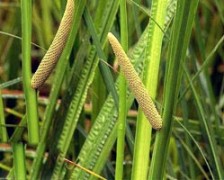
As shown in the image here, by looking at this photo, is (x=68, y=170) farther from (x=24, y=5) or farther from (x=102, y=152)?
(x=24, y=5)

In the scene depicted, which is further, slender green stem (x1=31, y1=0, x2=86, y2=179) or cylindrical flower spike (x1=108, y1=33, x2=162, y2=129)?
slender green stem (x1=31, y1=0, x2=86, y2=179)

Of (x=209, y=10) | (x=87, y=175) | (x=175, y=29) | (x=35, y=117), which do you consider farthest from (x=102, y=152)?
(x=209, y=10)

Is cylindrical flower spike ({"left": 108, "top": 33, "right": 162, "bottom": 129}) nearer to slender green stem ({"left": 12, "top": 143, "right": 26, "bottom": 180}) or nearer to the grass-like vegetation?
the grass-like vegetation

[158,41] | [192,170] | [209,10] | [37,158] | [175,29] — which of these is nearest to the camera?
[175,29]

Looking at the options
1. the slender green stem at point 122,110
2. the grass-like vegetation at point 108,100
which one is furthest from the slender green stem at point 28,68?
the slender green stem at point 122,110

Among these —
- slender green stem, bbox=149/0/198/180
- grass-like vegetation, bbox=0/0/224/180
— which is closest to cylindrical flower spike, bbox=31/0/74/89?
grass-like vegetation, bbox=0/0/224/180

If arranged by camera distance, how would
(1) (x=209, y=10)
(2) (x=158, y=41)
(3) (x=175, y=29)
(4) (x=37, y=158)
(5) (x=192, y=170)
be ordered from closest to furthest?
1. (3) (x=175, y=29)
2. (2) (x=158, y=41)
3. (4) (x=37, y=158)
4. (5) (x=192, y=170)
5. (1) (x=209, y=10)

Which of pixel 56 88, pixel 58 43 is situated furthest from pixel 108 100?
pixel 58 43
